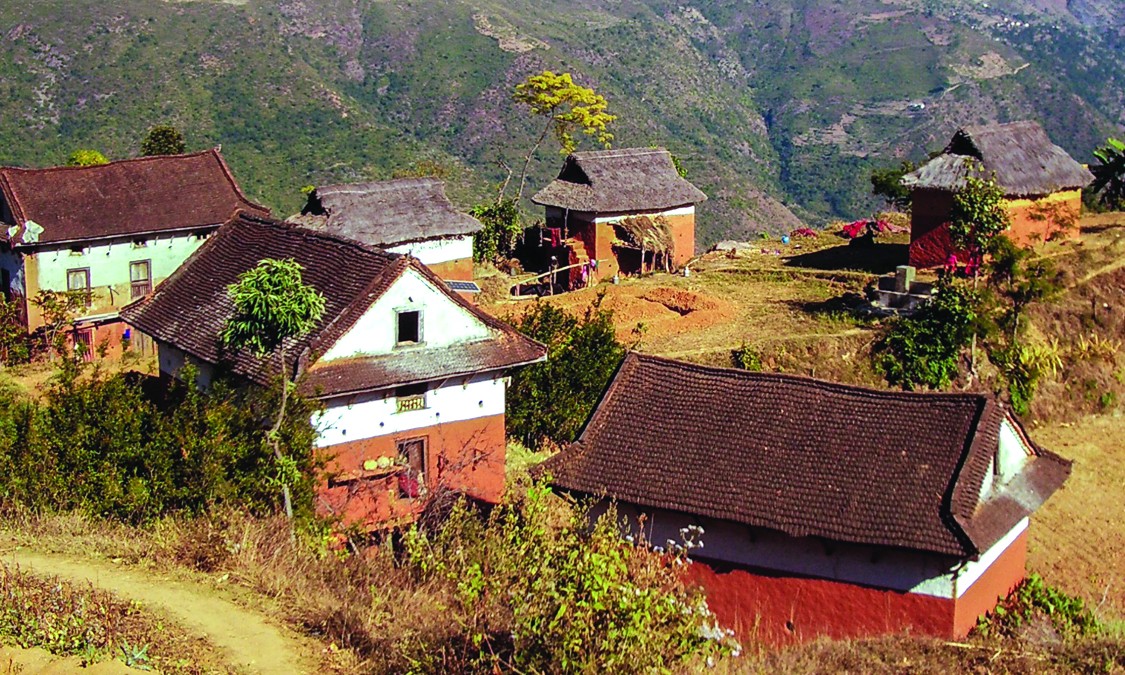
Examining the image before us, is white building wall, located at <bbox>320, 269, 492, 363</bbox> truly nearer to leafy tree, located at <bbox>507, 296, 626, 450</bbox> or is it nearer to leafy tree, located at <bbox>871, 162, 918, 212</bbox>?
leafy tree, located at <bbox>507, 296, 626, 450</bbox>

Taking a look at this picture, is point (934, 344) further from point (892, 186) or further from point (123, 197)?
point (123, 197)

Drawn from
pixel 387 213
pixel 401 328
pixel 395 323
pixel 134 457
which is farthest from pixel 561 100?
pixel 134 457

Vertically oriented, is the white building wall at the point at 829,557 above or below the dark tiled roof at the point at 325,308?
below

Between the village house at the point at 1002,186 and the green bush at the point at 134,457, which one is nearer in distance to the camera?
the green bush at the point at 134,457

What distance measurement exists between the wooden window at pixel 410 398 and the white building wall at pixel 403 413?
0.18 ft

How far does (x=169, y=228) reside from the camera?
32812 millimetres

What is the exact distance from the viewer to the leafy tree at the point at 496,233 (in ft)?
126

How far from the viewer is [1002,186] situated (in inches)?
1246

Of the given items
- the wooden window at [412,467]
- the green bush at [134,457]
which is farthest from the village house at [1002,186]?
the green bush at [134,457]

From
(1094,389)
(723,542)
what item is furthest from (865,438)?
(1094,389)

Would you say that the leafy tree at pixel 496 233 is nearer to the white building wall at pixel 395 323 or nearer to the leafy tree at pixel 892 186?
the leafy tree at pixel 892 186

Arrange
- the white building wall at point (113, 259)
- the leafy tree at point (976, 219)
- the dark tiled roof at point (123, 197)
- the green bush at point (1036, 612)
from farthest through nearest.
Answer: the dark tiled roof at point (123, 197) < the white building wall at point (113, 259) < the leafy tree at point (976, 219) < the green bush at point (1036, 612)

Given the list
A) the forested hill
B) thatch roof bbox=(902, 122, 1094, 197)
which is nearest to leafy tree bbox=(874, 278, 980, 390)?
thatch roof bbox=(902, 122, 1094, 197)

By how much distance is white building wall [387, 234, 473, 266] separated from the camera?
33.5 m
